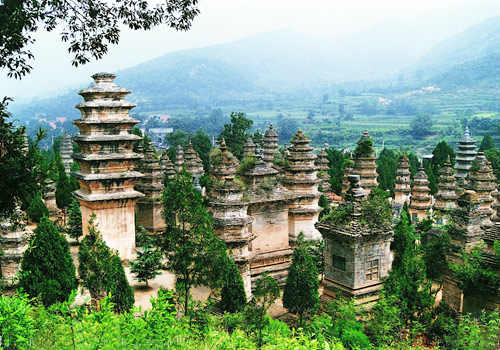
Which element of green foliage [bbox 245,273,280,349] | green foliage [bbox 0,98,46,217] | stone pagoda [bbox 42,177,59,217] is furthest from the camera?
stone pagoda [bbox 42,177,59,217]

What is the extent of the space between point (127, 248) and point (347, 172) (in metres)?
18.2

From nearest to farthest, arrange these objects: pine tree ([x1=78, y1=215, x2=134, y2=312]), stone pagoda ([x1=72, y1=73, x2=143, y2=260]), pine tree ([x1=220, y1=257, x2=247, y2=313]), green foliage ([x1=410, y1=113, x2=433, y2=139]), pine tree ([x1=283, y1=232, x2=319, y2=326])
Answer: pine tree ([x1=78, y1=215, x2=134, y2=312]), pine tree ([x1=220, y1=257, x2=247, y2=313]), pine tree ([x1=283, y1=232, x2=319, y2=326]), stone pagoda ([x1=72, y1=73, x2=143, y2=260]), green foliage ([x1=410, y1=113, x2=433, y2=139])

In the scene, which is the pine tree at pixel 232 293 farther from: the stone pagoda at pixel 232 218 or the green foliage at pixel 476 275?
the green foliage at pixel 476 275

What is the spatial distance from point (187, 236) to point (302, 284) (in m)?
4.98

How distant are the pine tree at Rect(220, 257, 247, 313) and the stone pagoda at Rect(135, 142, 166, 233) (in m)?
11.4

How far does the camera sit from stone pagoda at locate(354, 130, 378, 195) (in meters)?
32.2

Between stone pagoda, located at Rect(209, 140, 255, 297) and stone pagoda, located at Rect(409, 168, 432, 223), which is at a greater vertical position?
stone pagoda, located at Rect(209, 140, 255, 297)

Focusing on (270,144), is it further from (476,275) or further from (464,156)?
(476,275)

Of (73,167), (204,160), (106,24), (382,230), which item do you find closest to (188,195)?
(106,24)

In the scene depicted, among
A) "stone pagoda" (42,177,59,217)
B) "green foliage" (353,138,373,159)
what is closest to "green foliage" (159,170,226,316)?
"stone pagoda" (42,177,59,217)

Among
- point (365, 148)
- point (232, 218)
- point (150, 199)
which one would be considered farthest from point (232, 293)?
point (365, 148)

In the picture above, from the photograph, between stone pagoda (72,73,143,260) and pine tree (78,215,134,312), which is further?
stone pagoda (72,73,143,260)

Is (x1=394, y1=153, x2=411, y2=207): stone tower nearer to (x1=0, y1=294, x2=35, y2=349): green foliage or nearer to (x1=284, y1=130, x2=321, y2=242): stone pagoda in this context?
(x1=284, y1=130, x2=321, y2=242): stone pagoda

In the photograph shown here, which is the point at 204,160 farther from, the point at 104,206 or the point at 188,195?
the point at 188,195
